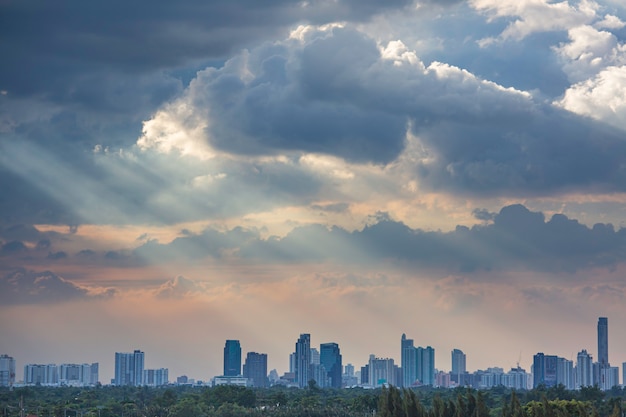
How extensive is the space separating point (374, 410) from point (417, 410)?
4129cm

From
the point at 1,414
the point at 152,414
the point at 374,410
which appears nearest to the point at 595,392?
the point at 374,410

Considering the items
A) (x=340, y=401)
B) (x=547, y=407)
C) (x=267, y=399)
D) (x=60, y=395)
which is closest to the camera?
(x=547, y=407)

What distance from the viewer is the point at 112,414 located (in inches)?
5113

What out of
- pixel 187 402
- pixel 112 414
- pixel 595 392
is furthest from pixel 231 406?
pixel 595 392

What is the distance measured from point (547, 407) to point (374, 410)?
58936 millimetres

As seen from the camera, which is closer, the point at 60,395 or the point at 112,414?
the point at 112,414

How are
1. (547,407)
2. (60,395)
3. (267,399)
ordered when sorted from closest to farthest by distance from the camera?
(547,407) < (267,399) < (60,395)

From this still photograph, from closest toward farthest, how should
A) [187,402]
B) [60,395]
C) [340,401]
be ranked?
[187,402], [340,401], [60,395]

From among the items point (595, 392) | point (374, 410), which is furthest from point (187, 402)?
point (595, 392)

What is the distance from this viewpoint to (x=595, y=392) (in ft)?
421

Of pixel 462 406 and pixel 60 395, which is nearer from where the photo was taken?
pixel 462 406

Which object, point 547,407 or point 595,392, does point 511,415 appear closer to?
point 547,407

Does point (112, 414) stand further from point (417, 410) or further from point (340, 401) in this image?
point (417, 410)

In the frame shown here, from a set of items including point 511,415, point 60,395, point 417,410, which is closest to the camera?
point 511,415
